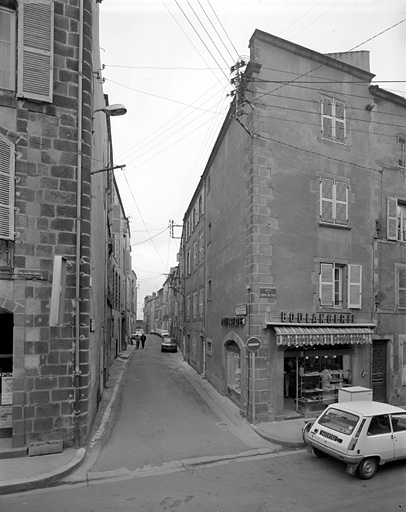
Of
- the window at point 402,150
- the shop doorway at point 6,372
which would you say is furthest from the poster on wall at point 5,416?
the window at point 402,150

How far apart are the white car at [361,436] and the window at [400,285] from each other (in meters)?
6.57

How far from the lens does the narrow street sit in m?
6.21

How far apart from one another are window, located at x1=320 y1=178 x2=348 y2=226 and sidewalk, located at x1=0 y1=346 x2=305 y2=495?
22.0ft

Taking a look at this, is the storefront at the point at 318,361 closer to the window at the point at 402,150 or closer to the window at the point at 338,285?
the window at the point at 338,285

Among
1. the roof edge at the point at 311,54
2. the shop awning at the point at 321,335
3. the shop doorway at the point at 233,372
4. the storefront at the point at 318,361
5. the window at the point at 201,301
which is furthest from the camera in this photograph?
the window at the point at 201,301

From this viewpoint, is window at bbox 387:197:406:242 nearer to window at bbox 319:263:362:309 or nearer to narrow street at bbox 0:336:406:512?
window at bbox 319:263:362:309

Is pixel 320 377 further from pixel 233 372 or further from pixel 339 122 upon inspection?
pixel 339 122

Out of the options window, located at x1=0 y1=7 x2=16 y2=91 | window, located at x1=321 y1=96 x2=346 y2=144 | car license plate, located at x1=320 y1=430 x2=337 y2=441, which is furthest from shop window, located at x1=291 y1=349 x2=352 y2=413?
window, located at x1=0 y1=7 x2=16 y2=91

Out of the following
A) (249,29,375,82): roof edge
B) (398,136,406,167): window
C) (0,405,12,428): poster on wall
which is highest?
(249,29,375,82): roof edge

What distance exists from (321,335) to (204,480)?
612cm

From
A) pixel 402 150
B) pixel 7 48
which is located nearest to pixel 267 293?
pixel 402 150

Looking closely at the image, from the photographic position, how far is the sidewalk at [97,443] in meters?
6.89

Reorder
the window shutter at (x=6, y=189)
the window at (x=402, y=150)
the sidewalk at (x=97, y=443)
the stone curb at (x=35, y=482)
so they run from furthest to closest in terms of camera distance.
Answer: the window at (x=402, y=150) → the window shutter at (x=6, y=189) → the sidewalk at (x=97, y=443) → the stone curb at (x=35, y=482)

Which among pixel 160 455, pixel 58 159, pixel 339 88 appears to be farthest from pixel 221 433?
pixel 339 88
